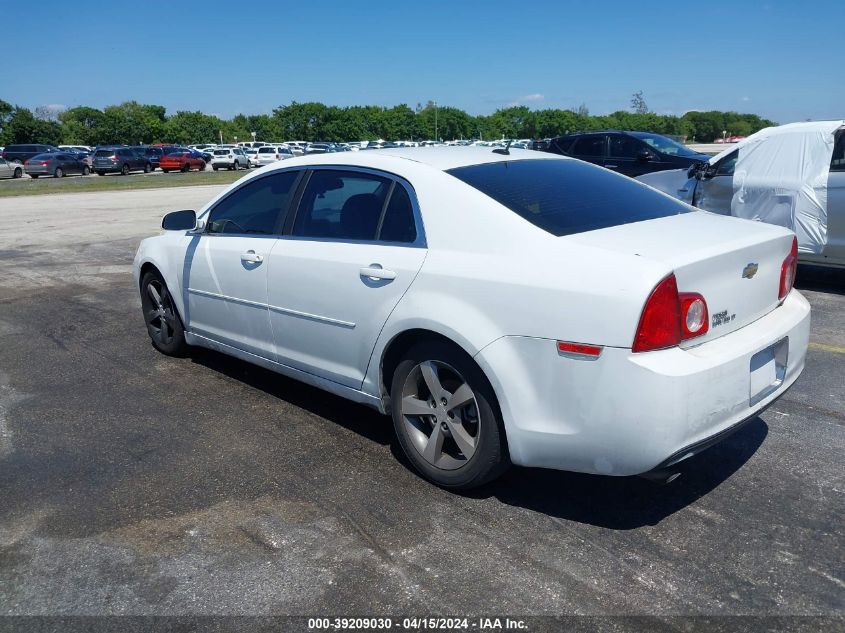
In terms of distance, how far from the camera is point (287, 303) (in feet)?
13.9

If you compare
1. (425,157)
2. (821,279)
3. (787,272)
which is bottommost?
(821,279)

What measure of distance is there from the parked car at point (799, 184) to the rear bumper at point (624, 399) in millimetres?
4919

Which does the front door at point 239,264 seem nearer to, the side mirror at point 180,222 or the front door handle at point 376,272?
the side mirror at point 180,222

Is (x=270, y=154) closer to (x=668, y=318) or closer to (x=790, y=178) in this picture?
(x=790, y=178)

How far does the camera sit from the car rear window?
3467 mm

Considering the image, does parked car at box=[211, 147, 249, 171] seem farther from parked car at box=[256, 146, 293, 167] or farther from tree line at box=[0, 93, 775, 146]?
tree line at box=[0, 93, 775, 146]

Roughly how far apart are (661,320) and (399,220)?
1.47 meters

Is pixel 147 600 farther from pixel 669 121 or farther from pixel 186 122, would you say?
pixel 186 122

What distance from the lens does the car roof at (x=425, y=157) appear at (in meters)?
3.95

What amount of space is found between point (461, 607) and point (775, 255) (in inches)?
87.0

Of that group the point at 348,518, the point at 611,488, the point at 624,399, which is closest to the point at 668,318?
the point at 624,399

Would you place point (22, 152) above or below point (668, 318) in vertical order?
above

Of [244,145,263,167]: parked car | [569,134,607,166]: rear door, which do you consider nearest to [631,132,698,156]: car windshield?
[569,134,607,166]: rear door

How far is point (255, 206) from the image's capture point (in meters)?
4.74
